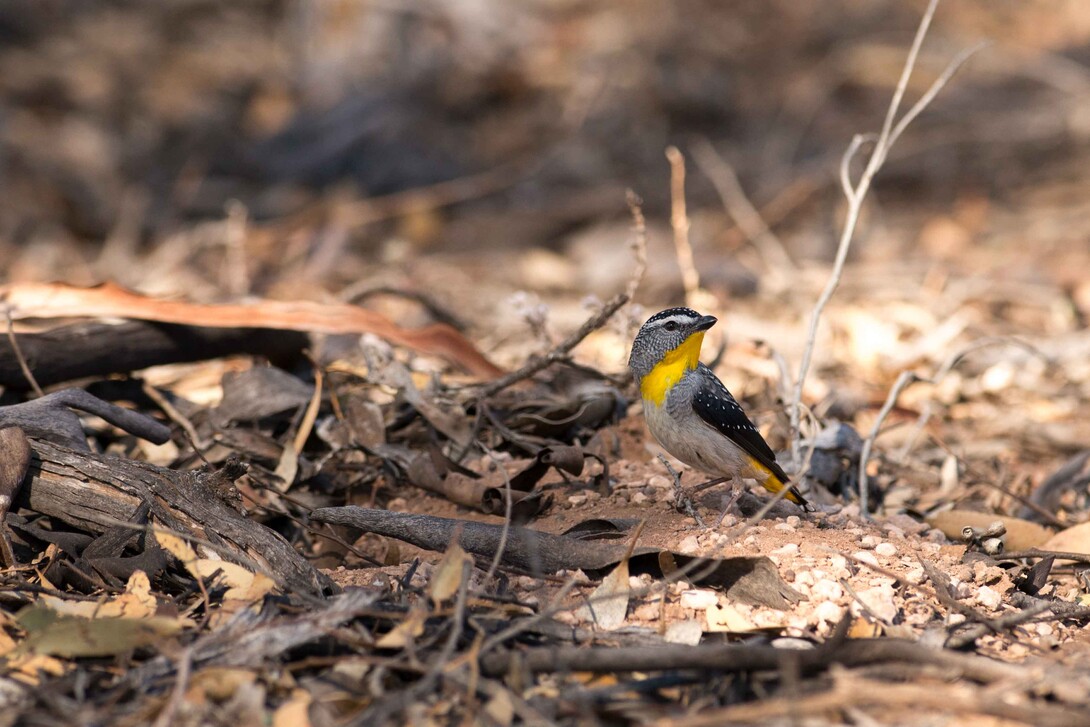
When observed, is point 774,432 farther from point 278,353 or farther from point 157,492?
point 157,492

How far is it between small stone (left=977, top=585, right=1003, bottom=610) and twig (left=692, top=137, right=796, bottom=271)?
5.09 m

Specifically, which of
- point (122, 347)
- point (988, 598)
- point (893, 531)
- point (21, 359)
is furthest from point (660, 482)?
point (21, 359)

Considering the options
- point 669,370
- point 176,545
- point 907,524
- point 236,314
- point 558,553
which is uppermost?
point 669,370

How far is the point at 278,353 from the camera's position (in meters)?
5.14

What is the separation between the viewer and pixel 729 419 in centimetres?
390

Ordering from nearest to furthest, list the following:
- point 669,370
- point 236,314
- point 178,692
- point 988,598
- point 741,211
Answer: point 178,692 → point 988,598 → point 669,370 → point 236,314 → point 741,211

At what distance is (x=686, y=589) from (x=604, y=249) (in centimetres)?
578

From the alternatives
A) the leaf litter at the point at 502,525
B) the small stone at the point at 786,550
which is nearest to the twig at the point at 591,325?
the leaf litter at the point at 502,525

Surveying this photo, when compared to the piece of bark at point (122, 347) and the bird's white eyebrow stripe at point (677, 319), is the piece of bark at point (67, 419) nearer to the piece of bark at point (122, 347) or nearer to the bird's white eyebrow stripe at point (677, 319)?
the piece of bark at point (122, 347)

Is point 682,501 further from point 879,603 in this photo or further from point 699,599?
point 879,603

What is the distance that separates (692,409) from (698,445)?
0.16 m

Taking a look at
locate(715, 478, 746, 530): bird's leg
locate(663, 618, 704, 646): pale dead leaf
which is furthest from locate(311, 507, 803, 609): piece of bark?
locate(715, 478, 746, 530): bird's leg

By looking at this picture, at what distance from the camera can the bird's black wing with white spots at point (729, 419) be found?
390 cm

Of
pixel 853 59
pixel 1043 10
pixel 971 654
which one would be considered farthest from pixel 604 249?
pixel 1043 10
